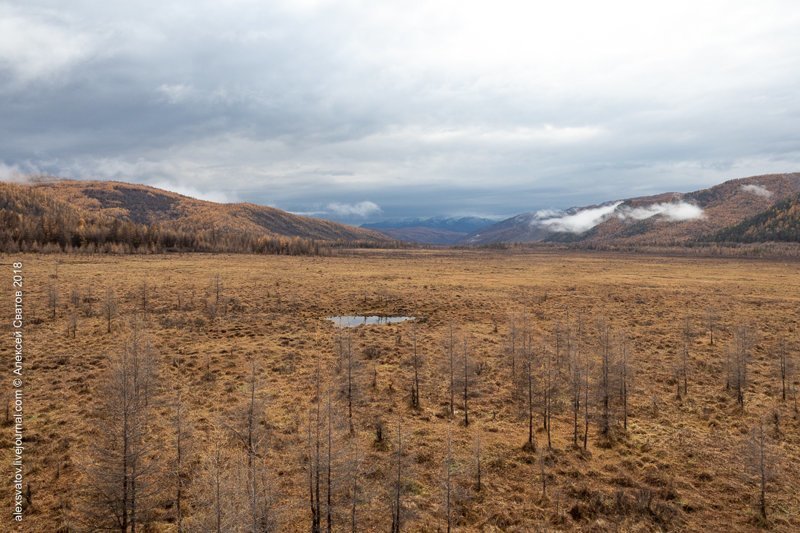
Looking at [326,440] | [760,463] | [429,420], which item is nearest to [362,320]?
[429,420]

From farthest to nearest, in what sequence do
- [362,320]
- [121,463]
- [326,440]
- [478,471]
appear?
[362,320] → [478,471] → [326,440] → [121,463]

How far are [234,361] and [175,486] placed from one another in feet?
42.6

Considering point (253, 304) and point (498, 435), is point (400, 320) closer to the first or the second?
point (253, 304)

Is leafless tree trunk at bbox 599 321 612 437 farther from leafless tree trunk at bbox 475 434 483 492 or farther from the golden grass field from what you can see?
leafless tree trunk at bbox 475 434 483 492

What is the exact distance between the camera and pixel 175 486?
1257 centimetres

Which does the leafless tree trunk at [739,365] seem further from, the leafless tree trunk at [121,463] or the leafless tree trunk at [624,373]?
the leafless tree trunk at [121,463]

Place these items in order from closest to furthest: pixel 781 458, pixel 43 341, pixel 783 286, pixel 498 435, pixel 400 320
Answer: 1. pixel 781 458
2. pixel 498 435
3. pixel 43 341
4. pixel 400 320
5. pixel 783 286

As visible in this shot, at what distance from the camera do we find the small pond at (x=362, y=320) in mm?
38188

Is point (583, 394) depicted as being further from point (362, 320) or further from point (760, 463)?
point (362, 320)

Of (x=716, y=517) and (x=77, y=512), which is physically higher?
(x=77, y=512)

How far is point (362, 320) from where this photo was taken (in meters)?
40.1

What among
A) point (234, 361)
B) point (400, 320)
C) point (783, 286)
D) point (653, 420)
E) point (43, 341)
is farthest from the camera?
point (783, 286)

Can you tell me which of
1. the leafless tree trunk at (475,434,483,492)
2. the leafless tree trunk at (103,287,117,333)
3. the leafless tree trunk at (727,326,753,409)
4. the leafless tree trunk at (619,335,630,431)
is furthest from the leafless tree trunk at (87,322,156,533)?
the leafless tree trunk at (103,287,117,333)

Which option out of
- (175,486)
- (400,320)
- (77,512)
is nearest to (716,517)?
(175,486)
